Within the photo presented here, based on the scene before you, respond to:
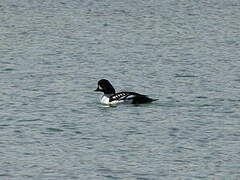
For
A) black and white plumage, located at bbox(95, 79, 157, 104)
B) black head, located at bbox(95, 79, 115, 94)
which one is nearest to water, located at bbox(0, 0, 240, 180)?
black and white plumage, located at bbox(95, 79, 157, 104)

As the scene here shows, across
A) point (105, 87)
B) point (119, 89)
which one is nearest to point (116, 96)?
point (105, 87)

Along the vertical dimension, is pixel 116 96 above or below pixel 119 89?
above

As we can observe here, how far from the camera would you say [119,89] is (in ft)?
106

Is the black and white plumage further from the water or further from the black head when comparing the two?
the water

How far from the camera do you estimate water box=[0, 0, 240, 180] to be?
21.2 metres

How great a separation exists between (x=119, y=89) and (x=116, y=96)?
2.88 metres

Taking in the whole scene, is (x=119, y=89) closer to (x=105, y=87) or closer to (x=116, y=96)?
(x=105, y=87)

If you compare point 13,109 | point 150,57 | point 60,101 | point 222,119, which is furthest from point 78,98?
point 150,57

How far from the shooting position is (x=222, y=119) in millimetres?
26484

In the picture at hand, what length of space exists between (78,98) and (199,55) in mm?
10714

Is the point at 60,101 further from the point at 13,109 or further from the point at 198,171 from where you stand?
the point at 198,171

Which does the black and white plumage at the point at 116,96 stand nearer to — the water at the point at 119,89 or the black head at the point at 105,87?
the black head at the point at 105,87

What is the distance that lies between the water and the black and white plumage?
280 millimetres

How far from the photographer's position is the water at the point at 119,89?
69.7ft
